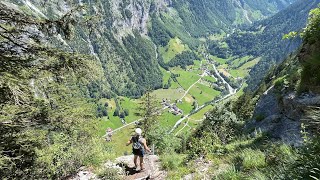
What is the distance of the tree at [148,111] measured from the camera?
148 feet

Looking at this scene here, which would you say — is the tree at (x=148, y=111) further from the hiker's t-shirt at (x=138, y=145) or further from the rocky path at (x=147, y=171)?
the hiker's t-shirt at (x=138, y=145)

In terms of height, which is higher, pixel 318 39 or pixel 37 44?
pixel 37 44

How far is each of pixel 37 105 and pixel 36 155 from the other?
13.0 ft

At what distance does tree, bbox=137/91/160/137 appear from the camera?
45094 millimetres

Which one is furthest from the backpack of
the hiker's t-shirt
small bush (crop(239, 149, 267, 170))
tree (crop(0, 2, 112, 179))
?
small bush (crop(239, 149, 267, 170))

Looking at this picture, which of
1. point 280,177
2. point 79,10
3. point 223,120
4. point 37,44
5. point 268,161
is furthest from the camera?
point 223,120

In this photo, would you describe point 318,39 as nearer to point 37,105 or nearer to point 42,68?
point 42,68

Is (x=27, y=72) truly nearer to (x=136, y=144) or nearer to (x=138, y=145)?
(x=136, y=144)

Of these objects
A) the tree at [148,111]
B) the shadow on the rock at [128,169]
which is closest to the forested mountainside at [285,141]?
the shadow on the rock at [128,169]

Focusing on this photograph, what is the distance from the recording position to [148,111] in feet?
150

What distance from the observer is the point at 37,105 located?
1254cm

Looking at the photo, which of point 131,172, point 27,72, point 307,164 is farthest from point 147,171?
point 307,164

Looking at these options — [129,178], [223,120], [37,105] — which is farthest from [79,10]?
[223,120]

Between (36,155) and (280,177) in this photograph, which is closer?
(280,177)
